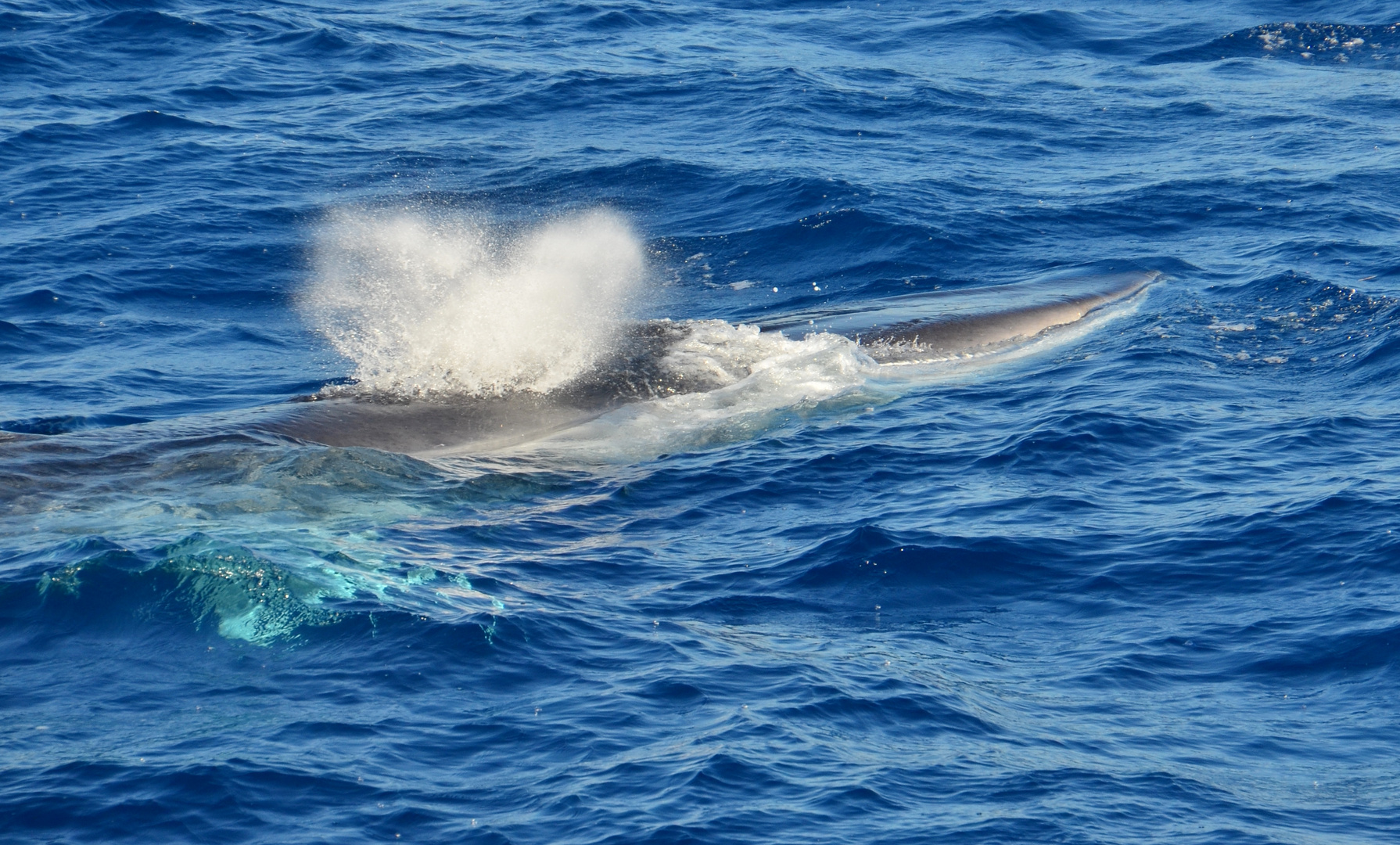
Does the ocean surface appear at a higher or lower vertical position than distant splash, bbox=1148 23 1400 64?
lower

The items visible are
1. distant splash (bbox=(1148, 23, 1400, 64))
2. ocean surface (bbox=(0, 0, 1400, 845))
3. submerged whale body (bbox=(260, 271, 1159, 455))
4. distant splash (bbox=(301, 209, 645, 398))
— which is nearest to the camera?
ocean surface (bbox=(0, 0, 1400, 845))

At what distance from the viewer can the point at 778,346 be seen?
2239cm

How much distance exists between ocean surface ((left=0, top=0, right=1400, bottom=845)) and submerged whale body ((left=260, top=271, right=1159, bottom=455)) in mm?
442

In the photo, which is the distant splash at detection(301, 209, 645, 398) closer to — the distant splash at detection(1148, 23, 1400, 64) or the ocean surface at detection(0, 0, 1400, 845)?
the ocean surface at detection(0, 0, 1400, 845)

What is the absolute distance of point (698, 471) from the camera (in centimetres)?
1839

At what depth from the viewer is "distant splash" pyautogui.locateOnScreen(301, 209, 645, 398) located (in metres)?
21.3

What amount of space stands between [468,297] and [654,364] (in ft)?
15.6

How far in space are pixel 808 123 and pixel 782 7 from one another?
48.4ft

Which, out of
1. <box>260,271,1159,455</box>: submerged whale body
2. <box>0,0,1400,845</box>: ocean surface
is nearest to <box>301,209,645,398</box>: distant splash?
<box>0,0,1400,845</box>: ocean surface

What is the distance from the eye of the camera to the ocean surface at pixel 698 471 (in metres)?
11.2

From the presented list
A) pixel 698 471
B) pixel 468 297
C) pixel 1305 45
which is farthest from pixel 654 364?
pixel 1305 45

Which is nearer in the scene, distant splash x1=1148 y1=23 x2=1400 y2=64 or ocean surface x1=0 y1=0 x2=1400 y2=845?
ocean surface x1=0 y1=0 x2=1400 y2=845

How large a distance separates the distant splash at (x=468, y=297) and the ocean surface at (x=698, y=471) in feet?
0.41

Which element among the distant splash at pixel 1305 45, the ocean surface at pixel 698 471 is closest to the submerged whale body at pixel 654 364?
the ocean surface at pixel 698 471
